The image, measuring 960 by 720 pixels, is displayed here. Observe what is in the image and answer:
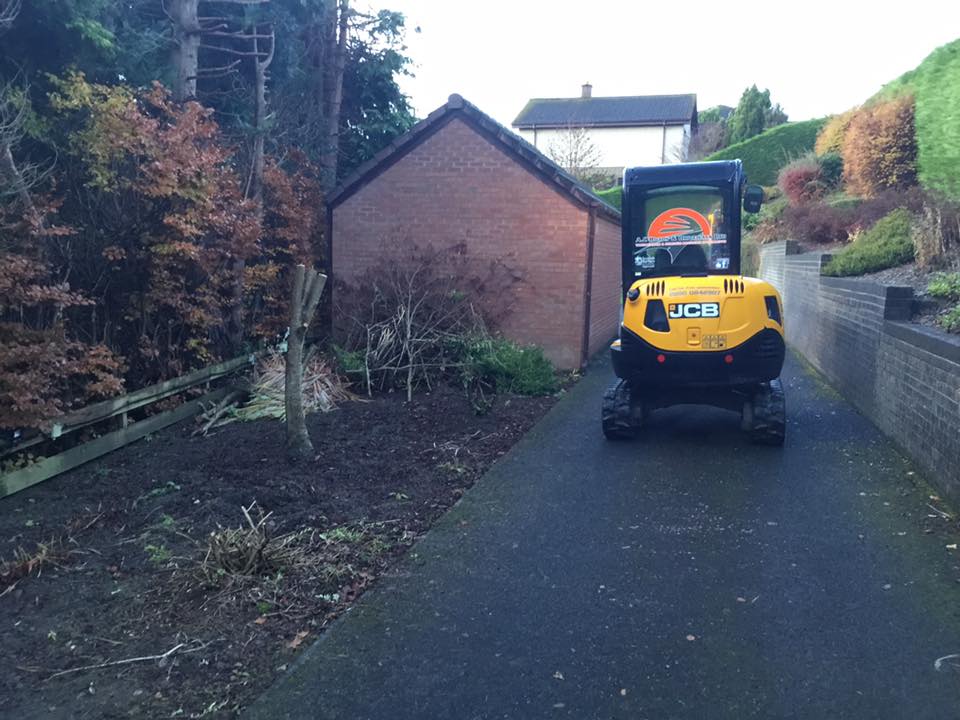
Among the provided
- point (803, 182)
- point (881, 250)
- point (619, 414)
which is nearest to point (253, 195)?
point (619, 414)

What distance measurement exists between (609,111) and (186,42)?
39.5m

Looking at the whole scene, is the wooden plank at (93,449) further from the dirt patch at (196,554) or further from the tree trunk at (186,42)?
the tree trunk at (186,42)

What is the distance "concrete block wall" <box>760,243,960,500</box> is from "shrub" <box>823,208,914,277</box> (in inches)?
14.1

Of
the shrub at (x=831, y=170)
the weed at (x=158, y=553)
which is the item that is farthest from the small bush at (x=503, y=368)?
the shrub at (x=831, y=170)

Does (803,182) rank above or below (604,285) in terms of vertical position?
above

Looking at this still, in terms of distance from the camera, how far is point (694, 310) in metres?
8.23

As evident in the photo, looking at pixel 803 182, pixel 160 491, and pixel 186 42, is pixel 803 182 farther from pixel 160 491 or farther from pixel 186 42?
pixel 160 491

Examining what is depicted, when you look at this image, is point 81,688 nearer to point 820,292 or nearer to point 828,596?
point 828,596

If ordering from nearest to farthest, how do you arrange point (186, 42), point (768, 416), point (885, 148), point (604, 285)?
point (768, 416), point (186, 42), point (604, 285), point (885, 148)

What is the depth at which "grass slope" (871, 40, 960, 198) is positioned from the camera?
15102 mm

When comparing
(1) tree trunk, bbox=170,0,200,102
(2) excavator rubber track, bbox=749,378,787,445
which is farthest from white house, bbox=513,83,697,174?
(2) excavator rubber track, bbox=749,378,787,445

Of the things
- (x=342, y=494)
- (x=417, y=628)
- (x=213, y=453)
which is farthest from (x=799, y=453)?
(x=213, y=453)

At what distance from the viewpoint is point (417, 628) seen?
4527 mm

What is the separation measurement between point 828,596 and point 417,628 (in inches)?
102
